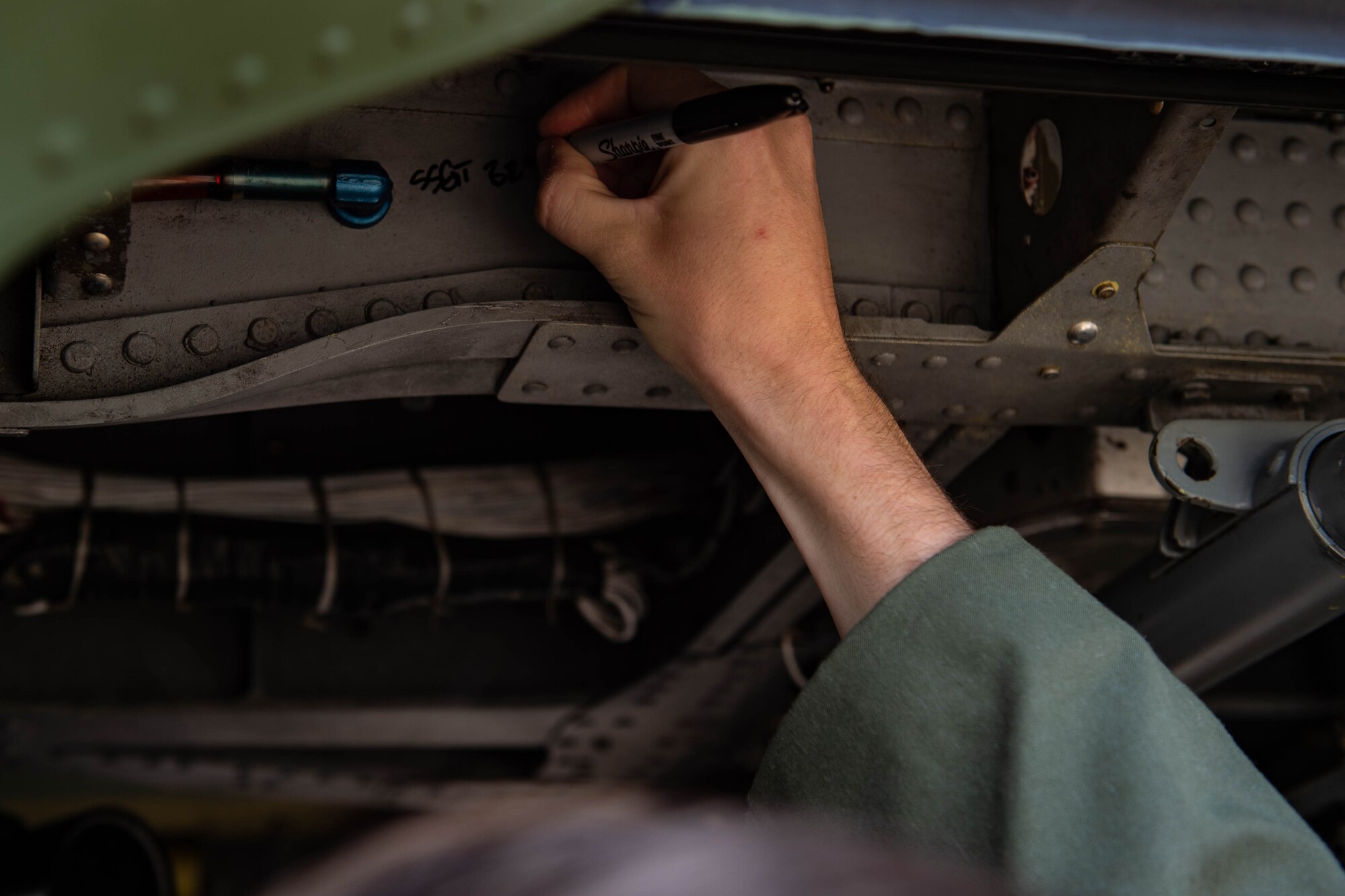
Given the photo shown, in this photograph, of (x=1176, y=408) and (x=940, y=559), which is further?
(x=1176, y=408)

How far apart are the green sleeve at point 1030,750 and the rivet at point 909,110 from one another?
1.53ft

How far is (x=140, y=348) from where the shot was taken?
0.86 m

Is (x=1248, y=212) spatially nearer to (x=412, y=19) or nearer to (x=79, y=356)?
(x=412, y=19)

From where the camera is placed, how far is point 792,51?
24.4 inches

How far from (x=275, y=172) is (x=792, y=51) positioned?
0.46 metres

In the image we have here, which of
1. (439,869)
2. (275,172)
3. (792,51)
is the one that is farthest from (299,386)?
(439,869)

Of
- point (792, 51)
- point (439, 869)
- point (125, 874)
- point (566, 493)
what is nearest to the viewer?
point (439, 869)

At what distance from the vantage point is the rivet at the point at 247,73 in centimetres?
42

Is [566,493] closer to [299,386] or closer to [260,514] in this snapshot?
[260,514]

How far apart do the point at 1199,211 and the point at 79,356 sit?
3.47ft

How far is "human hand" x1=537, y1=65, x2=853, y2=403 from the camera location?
831 millimetres

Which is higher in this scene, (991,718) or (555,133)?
(555,133)

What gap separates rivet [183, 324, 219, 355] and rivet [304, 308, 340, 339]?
0.24 feet

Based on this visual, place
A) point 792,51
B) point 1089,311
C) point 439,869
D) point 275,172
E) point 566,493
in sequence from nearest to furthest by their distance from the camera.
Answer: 1. point 439,869
2. point 792,51
3. point 275,172
4. point 1089,311
5. point 566,493
